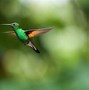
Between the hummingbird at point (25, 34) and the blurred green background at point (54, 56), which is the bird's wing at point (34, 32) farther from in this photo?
the blurred green background at point (54, 56)

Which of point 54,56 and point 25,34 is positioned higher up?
point 54,56

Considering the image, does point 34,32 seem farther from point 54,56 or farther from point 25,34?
point 54,56

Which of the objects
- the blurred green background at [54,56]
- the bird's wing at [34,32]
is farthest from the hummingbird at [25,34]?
the blurred green background at [54,56]

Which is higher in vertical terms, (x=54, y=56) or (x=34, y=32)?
(x=54, y=56)

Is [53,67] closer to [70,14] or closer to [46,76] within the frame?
[46,76]

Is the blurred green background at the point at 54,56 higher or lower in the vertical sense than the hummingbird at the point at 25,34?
higher

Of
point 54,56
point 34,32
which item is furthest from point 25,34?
point 54,56

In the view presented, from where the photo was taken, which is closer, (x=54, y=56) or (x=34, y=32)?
(x=34, y=32)

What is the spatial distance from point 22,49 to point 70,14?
21.3 inches

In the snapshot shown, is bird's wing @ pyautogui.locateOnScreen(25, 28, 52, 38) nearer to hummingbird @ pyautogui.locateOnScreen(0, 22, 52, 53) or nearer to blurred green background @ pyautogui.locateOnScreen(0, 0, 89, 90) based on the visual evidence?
hummingbird @ pyautogui.locateOnScreen(0, 22, 52, 53)

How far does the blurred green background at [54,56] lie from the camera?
1.86m

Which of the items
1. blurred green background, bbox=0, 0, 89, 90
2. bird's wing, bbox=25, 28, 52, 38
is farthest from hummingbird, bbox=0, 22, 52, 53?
blurred green background, bbox=0, 0, 89, 90

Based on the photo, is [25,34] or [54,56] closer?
[25,34]

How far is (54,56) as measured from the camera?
2270 mm
